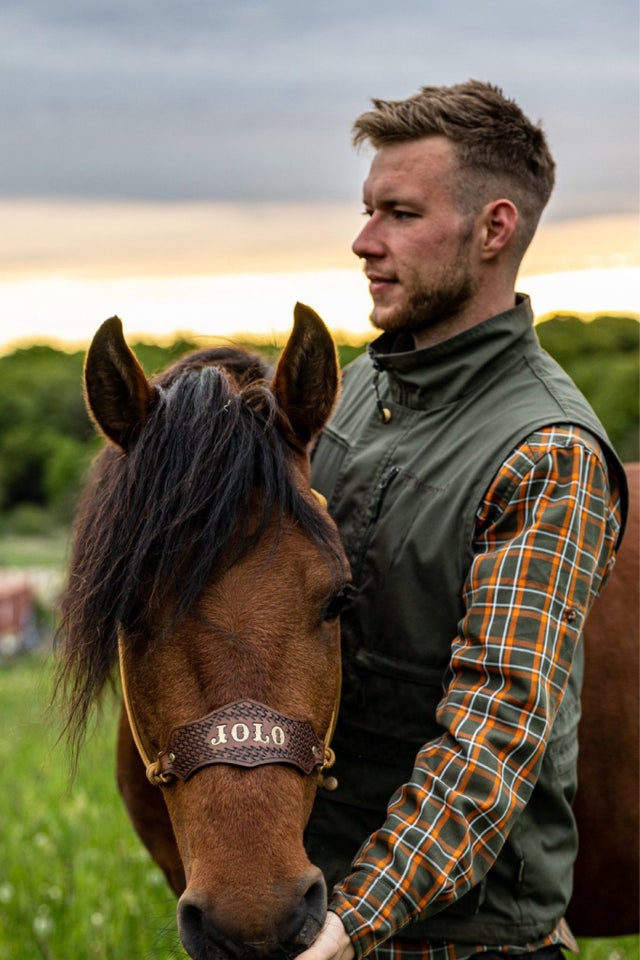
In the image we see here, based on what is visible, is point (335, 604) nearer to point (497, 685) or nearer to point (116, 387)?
point (497, 685)

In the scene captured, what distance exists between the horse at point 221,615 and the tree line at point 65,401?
0.81 m

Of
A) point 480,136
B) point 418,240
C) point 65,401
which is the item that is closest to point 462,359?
point 418,240

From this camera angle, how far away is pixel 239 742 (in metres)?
2.21

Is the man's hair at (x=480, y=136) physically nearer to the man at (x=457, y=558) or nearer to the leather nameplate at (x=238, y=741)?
the man at (x=457, y=558)

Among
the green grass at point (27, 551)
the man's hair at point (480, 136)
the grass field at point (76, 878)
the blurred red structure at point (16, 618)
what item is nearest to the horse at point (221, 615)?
the grass field at point (76, 878)

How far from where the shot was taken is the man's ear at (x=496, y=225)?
3.22 meters

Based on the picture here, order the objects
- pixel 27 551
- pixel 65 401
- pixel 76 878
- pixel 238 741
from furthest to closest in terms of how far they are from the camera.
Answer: pixel 27 551
pixel 65 401
pixel 76 878
pixel 238 741

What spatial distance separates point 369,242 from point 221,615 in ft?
4.59

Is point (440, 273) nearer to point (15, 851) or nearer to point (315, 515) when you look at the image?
point (315, 515)

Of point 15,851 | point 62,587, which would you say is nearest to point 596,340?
point 15,851

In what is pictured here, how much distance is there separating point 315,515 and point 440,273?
991 millimetres

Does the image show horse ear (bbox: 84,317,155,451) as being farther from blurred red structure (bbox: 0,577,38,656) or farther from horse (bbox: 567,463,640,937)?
blurred red structure (bbox: 0,577,38,656)

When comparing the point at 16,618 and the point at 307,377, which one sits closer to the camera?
the point at 307,377

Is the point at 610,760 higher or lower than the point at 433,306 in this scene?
lower
